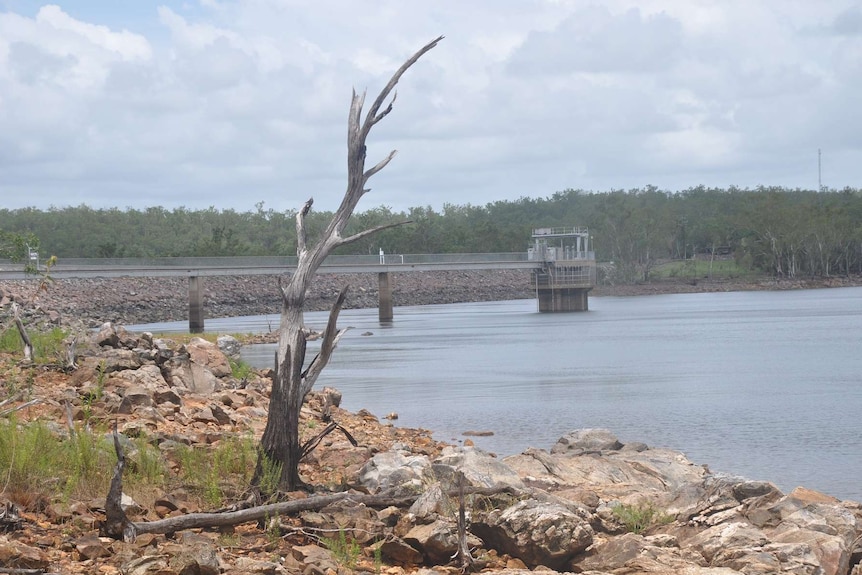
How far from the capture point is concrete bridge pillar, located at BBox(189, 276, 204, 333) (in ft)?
247

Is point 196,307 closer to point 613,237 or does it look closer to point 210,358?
point 210,358

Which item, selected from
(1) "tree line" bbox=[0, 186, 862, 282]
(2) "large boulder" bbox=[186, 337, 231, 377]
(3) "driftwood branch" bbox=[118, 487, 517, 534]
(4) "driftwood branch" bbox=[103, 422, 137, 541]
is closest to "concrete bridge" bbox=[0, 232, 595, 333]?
(1) "tree line" bbox=[0, 186, 862, 282]

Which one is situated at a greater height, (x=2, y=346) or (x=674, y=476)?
(x=2, y=346)

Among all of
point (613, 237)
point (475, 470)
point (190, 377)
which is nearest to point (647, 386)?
point (190, 377)

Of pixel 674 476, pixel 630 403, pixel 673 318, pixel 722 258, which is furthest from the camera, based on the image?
pixel 722 258

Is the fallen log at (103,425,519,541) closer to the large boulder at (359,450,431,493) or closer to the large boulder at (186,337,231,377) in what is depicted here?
the large boulder at (359,450,431,493)

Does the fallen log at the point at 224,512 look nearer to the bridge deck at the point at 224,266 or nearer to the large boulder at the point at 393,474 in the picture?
the large boulder at the point at 393,474

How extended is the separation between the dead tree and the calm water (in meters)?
10.3

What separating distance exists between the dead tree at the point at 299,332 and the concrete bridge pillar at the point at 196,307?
62.4 meters

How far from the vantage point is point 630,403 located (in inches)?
1350

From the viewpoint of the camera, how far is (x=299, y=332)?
13.1 meters

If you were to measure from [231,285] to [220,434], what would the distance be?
4220 inches

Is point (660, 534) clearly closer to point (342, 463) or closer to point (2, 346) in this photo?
point (342, 463)

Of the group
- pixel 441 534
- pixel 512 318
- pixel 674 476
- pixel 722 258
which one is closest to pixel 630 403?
pixel 674 476
